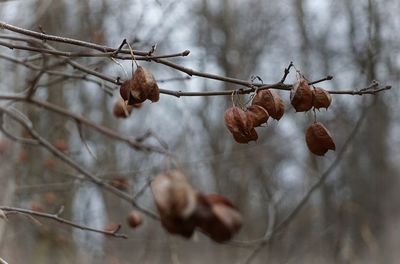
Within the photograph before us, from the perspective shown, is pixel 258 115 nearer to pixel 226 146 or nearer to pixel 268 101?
pixel 268 101

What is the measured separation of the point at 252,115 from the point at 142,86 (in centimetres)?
33

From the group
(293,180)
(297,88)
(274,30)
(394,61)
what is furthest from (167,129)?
(297,88)

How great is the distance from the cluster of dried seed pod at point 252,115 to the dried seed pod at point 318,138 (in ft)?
0.38

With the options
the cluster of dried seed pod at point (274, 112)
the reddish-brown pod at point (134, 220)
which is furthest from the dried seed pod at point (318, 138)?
the reddish-brown pod at point (134, 220)

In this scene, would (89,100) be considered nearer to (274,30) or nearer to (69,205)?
(69,205)

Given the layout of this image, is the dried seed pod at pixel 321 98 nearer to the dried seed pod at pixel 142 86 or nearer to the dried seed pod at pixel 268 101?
the dried seed pod at pixel 268 101

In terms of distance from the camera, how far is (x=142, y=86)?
5.74 feet

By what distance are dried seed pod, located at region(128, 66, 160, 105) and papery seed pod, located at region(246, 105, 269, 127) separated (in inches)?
11.0

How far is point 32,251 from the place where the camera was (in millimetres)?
7168

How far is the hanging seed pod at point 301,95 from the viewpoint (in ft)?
5.84

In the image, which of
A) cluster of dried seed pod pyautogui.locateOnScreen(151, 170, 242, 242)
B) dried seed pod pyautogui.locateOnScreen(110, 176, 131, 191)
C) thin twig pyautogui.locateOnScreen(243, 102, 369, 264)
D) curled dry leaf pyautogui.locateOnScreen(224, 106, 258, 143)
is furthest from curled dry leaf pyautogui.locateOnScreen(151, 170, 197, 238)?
dried seed pod pyautogui.locateOnScreen(110, 176, 131, 191)

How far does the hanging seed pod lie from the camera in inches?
70.1

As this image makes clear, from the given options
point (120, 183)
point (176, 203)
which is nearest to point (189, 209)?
point (176, 203)

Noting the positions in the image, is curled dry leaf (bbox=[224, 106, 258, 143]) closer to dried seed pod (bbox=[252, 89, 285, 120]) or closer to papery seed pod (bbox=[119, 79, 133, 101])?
dried seed pod (bbox=[252, 89, 285, 120])
